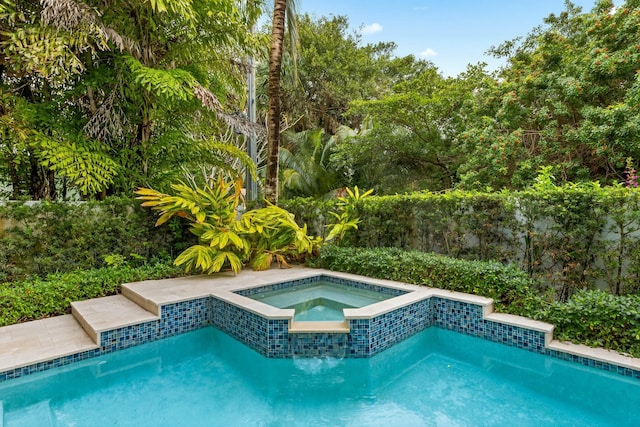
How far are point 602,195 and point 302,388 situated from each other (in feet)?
13.3

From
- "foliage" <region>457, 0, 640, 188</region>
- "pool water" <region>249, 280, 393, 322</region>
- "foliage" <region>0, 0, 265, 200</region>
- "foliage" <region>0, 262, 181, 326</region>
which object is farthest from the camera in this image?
"foliage" <region>457, 0, 640, 188</region>

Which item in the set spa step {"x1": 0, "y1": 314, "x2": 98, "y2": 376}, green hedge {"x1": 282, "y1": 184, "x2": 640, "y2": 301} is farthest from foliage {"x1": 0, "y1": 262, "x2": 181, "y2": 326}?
green hedge {"x1": 282, "y1": 184, "x2": 640, "y2": 301}

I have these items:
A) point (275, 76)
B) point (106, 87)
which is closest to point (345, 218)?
point (275, 76)

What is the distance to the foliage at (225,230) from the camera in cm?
593

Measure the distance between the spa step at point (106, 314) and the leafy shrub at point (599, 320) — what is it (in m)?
4.63

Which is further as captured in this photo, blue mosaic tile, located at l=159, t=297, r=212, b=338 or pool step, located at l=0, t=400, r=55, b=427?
blue mosaic tile, located at l=159, t=297, r=212, b=338

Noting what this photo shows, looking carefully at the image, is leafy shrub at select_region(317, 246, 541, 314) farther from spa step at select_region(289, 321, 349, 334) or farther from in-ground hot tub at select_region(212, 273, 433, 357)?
spa step at select_region(289, 321, 349, 334)

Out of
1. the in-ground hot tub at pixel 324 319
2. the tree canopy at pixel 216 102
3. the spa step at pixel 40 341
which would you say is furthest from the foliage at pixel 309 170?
the spa step at pixel 40 341

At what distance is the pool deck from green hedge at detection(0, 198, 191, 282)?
1008mm

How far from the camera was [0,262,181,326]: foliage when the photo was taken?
442 cm

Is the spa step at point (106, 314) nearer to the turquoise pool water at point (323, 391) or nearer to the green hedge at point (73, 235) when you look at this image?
the turquoise pool water at point (323, 391)

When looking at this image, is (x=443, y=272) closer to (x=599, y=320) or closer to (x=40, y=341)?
(x=599, y=320)

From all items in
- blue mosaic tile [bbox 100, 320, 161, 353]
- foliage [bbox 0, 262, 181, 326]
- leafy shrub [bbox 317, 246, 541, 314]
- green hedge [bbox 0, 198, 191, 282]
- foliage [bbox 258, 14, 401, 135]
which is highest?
foliage [bbox 258, 14, 401, 135]

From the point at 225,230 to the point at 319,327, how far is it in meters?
2.91
